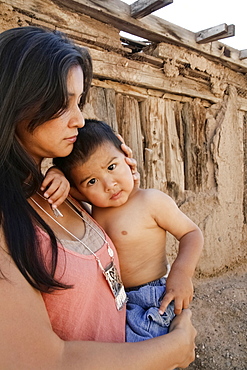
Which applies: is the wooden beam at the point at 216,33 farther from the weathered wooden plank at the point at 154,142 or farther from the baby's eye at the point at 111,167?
the baby's eye at the point at 111,167

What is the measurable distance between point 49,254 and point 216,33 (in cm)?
315

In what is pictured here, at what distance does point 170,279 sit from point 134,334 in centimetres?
27

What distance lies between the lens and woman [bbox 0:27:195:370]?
0.82m

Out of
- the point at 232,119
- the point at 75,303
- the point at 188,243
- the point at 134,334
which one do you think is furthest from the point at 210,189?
the point at 75,303

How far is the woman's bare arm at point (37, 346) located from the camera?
775 mm

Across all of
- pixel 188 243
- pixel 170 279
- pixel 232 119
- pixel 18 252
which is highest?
pixel 232 119

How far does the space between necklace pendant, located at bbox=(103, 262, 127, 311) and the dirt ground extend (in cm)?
182

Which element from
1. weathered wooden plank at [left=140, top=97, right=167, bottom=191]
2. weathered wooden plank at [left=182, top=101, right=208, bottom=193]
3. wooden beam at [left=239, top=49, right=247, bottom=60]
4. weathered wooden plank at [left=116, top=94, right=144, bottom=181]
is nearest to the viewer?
weathered wooden plank at [left=116, top=94, right=144, bottom=181]

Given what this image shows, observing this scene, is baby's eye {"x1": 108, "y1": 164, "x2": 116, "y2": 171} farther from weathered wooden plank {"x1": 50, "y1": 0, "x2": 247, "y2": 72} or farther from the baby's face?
weathered wooden plank {"x1": 50, "y1": 0, "x2": 247, "y2": 72}

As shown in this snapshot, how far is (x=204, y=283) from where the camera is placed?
13.6 ft

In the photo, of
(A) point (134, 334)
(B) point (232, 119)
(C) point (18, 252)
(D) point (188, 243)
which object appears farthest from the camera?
(B) point (232, 119)

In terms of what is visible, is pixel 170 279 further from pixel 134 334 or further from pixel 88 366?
pixel 88 366

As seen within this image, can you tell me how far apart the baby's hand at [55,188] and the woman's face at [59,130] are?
4.9 inches

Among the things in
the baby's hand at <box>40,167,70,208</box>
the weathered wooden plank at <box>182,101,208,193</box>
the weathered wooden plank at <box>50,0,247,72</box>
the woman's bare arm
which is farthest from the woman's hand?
the weathered wooden plank at <box>182,101,208,193</box>
